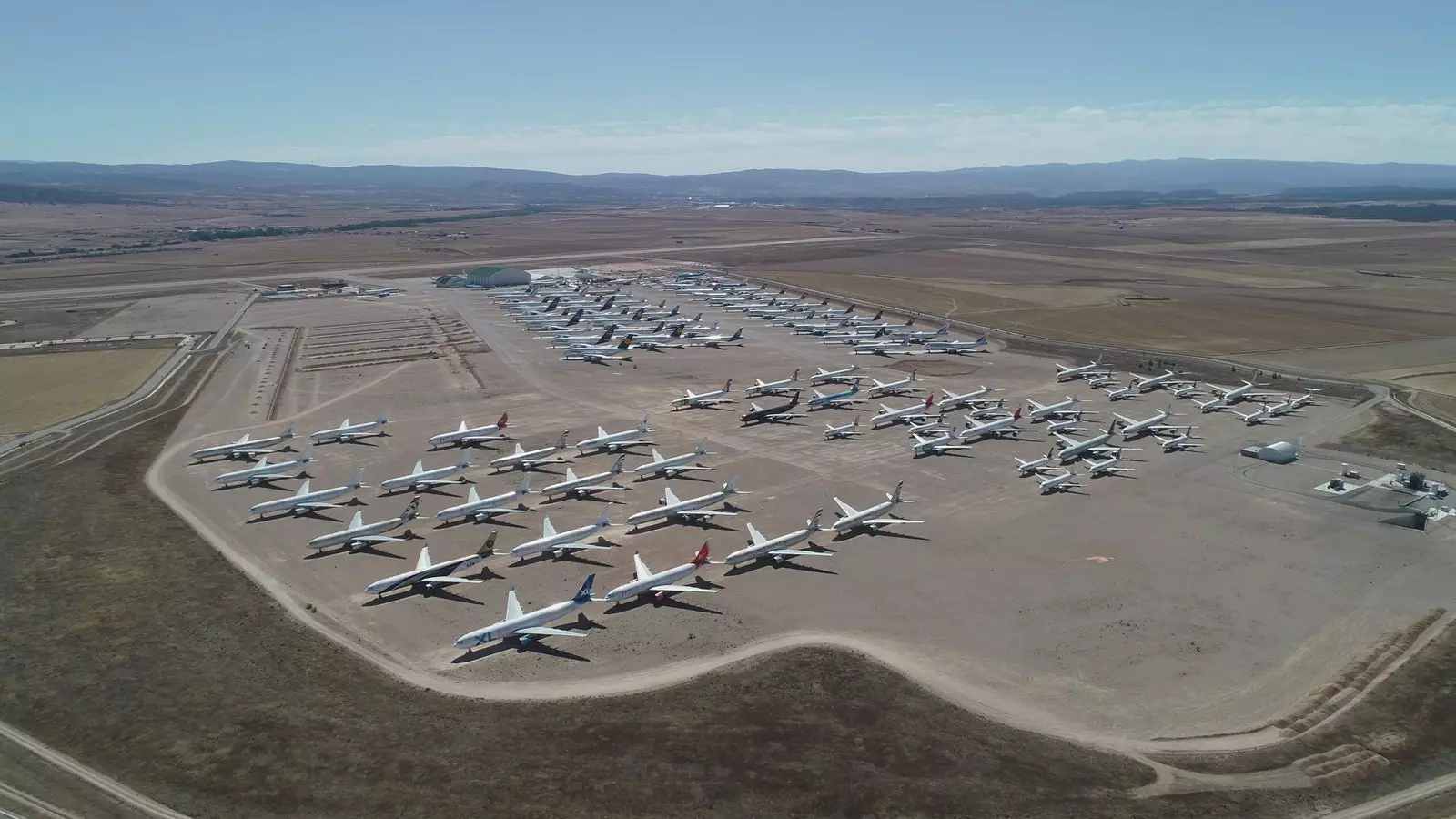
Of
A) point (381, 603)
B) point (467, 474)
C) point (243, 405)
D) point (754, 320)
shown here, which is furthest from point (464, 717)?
point (754, 320)

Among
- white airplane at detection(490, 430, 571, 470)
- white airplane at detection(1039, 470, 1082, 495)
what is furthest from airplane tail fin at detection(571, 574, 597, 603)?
white airplane at detection(1039, 470, 1082, 495)

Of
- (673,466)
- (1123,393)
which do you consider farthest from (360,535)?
(1123,393)

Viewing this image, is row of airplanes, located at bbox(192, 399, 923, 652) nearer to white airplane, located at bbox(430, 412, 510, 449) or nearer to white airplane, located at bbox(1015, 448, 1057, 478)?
white airplane, located at bbox(430, 412, 510, 449)

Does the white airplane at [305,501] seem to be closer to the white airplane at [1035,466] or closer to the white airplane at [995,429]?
the white airplane at [1035,466]

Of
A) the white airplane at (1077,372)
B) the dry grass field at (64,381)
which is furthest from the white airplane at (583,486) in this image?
the white airplane at (1077,372)

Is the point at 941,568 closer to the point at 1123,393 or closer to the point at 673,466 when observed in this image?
the point at 673,466

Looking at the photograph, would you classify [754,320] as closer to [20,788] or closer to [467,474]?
[467,474]
